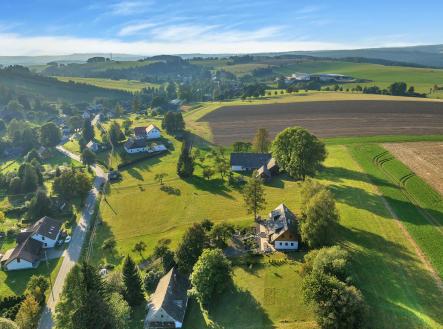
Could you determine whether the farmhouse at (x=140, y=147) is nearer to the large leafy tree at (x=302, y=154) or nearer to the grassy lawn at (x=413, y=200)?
the large leafy tree at (x=302, y=154)

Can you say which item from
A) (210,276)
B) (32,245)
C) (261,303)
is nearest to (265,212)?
(261,303)

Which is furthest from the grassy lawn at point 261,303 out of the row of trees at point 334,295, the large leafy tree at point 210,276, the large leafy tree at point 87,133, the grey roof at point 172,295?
the large leafy tree at point 87,133

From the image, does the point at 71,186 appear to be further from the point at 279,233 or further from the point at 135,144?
the point at 279,233

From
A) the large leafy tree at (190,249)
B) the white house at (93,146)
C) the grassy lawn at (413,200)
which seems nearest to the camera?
the large leafy tree at (190,249)

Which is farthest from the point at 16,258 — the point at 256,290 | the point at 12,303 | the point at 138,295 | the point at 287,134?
the point at 287,134

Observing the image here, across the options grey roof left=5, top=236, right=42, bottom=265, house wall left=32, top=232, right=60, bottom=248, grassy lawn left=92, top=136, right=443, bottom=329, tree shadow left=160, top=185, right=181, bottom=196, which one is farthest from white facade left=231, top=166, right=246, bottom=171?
grey roof left=5, top=236, right=42, bottom=265

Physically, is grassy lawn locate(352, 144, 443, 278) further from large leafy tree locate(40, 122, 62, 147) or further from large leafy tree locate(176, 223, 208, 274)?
large leafy tree locate(40, 122, 62, 147)
